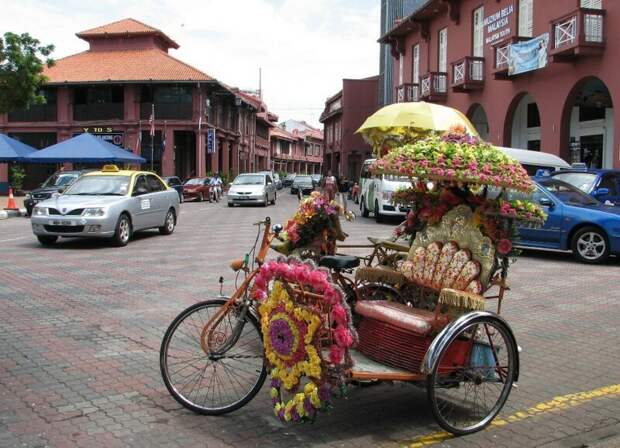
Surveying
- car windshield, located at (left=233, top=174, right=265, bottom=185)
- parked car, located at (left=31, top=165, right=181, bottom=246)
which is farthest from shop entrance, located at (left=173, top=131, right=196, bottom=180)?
parked car, located at (left=31, top=165, right=181, bottom=246)

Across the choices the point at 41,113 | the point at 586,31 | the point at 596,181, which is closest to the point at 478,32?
the point at 586,31

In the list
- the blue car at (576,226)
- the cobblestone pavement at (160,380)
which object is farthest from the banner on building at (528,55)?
the cobblestone pavement at (160,380)

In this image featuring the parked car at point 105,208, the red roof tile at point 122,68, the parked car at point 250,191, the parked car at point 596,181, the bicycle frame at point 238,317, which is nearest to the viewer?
the bicycle frame at point 238,317

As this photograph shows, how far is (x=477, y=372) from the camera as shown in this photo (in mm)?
4426

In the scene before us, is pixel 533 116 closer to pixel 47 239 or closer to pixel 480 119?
pixel 480 119

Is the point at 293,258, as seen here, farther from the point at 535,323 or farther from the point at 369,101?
the point at 369,101

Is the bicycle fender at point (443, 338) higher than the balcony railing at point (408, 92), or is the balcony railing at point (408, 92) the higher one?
the balcony railing at point (408, 92)

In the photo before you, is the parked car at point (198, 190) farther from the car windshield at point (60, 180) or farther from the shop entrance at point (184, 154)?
the car windshield at point (60, 180)

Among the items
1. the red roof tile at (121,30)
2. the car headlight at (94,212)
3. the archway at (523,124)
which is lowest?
the car headlight at (94,212)

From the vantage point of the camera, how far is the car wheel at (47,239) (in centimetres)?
1325

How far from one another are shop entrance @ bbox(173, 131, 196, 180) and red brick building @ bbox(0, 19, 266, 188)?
76 mm

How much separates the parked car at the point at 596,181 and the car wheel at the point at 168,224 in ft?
29.7

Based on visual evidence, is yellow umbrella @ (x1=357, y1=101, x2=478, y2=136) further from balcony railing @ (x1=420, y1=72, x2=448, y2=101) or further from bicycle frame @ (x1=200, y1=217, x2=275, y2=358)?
balcony railing @ (x1=420, y1=72, x2=448, y2=101)

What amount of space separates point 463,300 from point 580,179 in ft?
36.0
